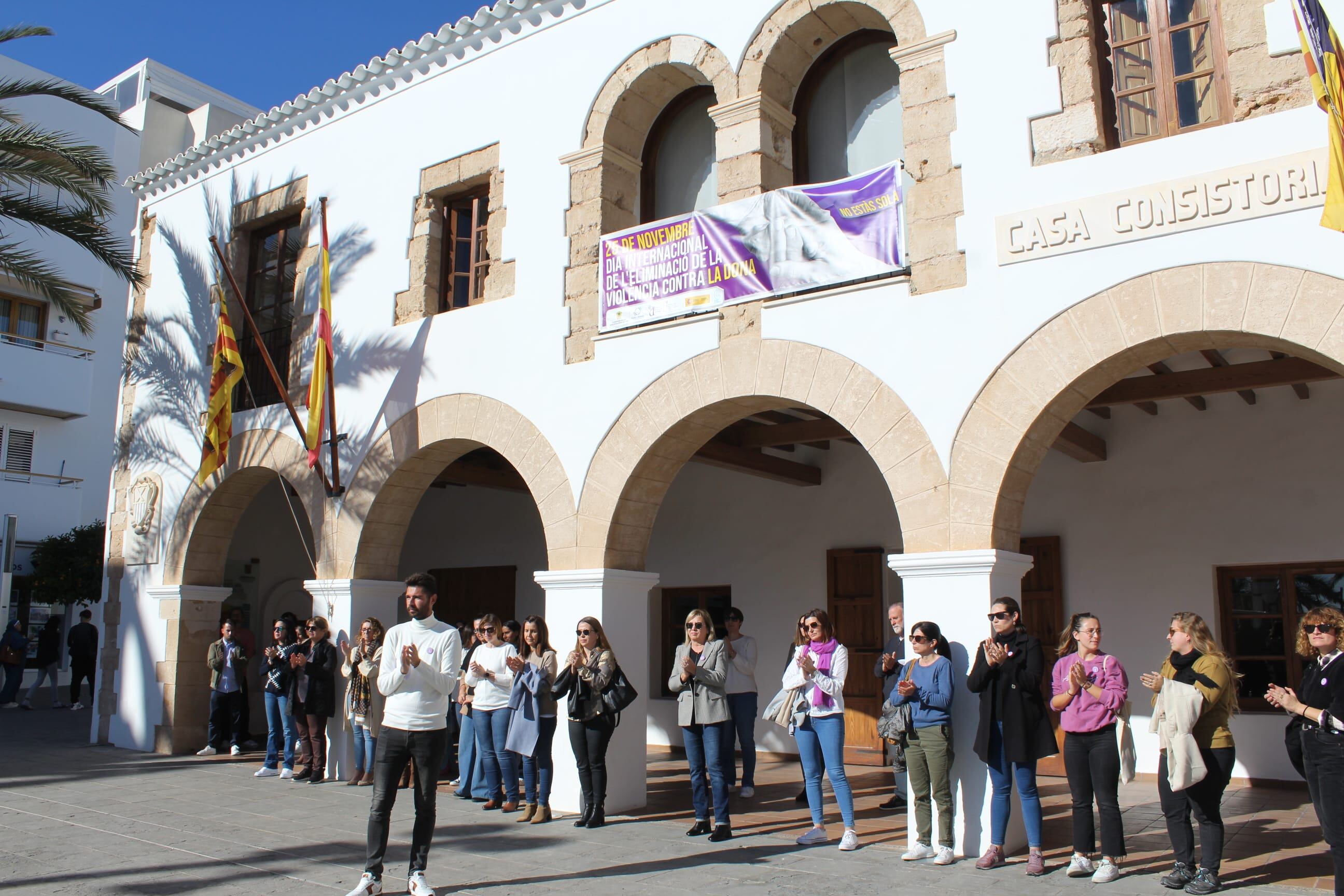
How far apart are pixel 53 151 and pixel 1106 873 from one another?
11.2 m

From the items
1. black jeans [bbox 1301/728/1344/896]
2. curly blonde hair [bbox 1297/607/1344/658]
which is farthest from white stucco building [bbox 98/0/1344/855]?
black jeans [bbox 1301/728/1344/896]

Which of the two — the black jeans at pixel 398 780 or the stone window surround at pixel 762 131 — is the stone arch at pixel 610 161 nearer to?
the stone window surround at pixel 762 131

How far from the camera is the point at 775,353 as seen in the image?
7.40 m

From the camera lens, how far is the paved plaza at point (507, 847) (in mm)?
5672

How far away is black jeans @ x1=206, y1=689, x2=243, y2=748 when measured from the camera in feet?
35.7

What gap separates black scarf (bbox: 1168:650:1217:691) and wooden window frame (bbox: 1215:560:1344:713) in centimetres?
407

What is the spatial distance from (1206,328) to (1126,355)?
460mm

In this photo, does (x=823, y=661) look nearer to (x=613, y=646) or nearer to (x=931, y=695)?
(x=931, y=695)

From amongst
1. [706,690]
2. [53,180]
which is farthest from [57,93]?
[706,690]

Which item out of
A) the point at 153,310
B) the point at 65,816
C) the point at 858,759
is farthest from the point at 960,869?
the point at 153,310

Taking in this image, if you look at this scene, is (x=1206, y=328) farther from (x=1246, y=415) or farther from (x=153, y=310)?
(x=153, y=310)

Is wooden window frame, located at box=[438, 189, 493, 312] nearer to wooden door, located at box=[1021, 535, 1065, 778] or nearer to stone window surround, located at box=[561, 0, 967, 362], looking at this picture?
stone window surround, located at box=[561, 0, 967, 362]

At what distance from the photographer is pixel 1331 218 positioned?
5.12 metres

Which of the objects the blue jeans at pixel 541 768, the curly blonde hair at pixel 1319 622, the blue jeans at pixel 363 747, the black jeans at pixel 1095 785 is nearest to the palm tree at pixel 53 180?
the blue jeans at pixel 363 747
